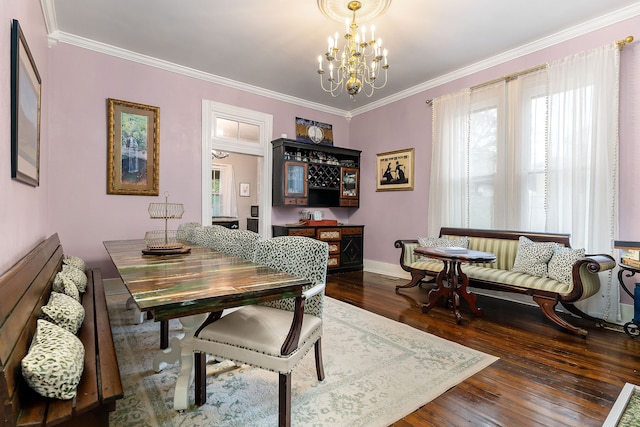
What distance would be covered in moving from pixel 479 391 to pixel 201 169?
4087mm

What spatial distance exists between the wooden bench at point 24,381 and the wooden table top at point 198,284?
289 mm

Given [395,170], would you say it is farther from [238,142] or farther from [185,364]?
[185,364]

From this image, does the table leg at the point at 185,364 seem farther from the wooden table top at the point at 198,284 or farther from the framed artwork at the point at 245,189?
the framed artwork at the point at 245,189

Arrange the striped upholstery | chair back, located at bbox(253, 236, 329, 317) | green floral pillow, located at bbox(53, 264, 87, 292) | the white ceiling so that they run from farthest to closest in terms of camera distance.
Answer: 1. the white ceiling
2. the striped upholstery
3. green floral pillow, located at bbox(53, 264, 87, 292)
4. chair back, located at bbox(253, 236, 329, 317)

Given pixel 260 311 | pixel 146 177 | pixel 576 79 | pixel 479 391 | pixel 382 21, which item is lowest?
pixel 479 391

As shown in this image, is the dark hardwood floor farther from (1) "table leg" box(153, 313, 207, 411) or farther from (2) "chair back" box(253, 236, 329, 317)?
(1) "table leg" box(153, 313, 207, 411)

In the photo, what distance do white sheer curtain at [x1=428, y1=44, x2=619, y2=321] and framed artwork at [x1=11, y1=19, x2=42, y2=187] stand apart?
4.37 m

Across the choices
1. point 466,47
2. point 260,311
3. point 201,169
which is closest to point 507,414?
point 260,311

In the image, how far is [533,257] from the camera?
3193mm

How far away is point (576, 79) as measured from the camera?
3.25m

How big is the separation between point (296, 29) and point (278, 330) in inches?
121

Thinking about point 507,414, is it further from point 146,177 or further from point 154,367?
point 146,177

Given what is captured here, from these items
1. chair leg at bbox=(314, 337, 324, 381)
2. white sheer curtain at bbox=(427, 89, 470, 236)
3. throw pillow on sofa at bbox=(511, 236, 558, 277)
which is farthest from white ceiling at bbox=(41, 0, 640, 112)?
chair leg at bbox=(314, 337, 324, 381)

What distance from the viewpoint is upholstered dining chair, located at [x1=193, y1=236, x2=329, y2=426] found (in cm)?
149
